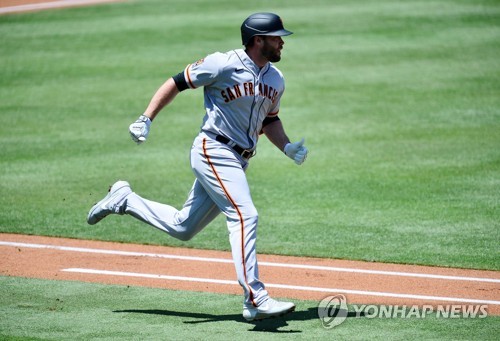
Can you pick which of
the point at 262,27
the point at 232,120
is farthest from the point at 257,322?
the point at 262,27

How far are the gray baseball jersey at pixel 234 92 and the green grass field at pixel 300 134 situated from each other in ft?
4.71

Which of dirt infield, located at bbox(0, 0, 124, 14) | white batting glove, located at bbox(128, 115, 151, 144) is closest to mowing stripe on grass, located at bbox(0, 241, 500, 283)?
white batting glove, located at bbox(128, 115, 151, 144)

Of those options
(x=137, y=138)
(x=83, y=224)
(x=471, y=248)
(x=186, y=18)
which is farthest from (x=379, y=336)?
(x=186, y=18)

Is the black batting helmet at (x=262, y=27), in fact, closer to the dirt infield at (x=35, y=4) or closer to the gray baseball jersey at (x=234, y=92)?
the gray baseball jersey at (x=234, y=92)

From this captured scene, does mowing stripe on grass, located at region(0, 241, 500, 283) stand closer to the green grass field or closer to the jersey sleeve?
the green grass field

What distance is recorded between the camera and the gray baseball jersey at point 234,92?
7035mm

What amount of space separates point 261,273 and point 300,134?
20.6 feet

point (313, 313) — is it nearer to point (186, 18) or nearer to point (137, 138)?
point (137, 138)

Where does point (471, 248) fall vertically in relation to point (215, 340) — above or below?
below

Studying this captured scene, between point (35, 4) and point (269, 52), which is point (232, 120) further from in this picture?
point (35, 4)

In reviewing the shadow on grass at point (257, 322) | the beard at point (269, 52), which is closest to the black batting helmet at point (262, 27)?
the beard at point (269, 52)

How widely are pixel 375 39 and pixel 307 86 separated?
3.40 meters

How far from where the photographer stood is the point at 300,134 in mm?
14586

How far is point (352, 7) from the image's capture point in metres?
23.0
